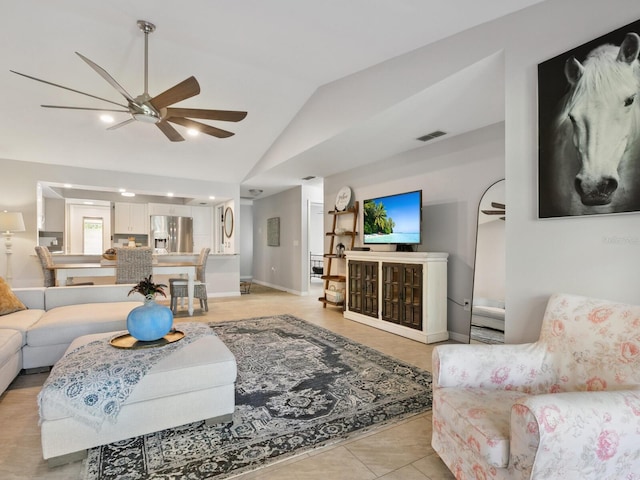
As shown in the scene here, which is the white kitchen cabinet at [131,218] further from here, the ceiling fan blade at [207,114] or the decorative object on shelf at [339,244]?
the ceiling fan blade at [207,114]

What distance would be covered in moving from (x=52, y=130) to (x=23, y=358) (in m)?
3.35

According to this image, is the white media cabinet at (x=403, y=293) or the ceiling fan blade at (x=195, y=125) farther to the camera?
the white media cabinet at (x=403, y=293)

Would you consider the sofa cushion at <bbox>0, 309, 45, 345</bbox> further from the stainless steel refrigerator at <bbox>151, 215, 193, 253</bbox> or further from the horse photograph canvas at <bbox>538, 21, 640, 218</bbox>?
the stainless steel refrigerator at <bbox>151, 215, 193, 253</bbox>

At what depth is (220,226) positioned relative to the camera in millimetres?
8039

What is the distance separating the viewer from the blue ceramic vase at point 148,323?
6.94 feet

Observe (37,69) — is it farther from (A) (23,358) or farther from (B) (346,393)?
(B) (346,393)

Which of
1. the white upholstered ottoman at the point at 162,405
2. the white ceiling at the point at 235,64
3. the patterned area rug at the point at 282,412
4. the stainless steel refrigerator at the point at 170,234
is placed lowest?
the patterned area rug at the point at 282,412

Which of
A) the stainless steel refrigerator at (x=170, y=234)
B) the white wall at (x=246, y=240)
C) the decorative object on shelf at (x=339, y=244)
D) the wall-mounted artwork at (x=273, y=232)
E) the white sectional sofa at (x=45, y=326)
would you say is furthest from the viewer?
the white wall at (x=246, y=240)

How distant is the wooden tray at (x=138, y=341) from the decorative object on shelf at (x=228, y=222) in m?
5.07

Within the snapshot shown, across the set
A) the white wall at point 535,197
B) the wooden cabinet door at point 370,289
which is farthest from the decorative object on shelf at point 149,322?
the wooden cabinet door at point 370,289

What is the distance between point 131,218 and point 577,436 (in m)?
8.31

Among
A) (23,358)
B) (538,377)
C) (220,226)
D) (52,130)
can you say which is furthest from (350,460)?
(220,226)

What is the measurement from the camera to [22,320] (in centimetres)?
276

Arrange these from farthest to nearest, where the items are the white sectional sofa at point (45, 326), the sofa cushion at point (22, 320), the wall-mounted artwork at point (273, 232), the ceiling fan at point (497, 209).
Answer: the wall-mounted artwork at point (273, 232) → the ceiling fan at point (497, 209) → the sofa cushion at point (22, 320) → the white sectional sofa at point (45, 326)
